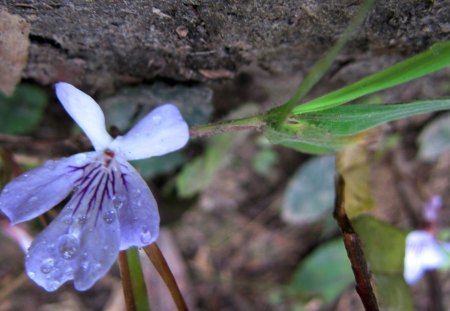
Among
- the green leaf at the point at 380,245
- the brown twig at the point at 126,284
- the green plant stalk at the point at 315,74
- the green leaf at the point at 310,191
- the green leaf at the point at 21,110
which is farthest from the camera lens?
the green leaf at the point at 310,191

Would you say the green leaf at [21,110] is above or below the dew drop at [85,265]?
above

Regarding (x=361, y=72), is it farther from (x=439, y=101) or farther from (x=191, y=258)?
(x=191, y=258)

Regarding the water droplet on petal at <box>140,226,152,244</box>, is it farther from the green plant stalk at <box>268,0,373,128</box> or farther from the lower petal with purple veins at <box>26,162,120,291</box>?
the green plant stalk at <box>268,0,373,128</box>

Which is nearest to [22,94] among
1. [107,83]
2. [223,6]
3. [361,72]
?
[107,83]

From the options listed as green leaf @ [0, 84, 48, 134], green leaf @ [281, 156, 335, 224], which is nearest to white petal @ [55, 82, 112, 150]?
green leaf @ [0, 84, 48, 134]

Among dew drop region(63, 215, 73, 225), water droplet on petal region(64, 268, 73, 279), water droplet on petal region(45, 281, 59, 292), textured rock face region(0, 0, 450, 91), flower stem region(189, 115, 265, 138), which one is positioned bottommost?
water droplet on petal region(45, 281, 59, 292)

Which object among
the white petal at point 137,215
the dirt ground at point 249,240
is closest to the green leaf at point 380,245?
the white petal at point 137,215

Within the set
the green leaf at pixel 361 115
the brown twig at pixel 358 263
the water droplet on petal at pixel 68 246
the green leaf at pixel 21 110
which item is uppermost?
the green leaf at pixel 21 110

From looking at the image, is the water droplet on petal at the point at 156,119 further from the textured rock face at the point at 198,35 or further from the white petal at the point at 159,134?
the textured rock face at the point at 198,35
